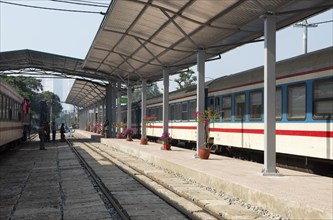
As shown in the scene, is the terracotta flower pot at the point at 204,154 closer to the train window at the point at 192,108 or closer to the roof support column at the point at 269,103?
the roof support column at the point at 269,103

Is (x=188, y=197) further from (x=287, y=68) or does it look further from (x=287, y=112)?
(x=287, y=68)

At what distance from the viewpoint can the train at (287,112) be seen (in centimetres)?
1089

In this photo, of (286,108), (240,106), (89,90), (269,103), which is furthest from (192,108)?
(89,90)

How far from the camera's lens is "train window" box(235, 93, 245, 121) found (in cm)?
1548

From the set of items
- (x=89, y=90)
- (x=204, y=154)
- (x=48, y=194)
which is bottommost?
Answer: (x=48, y=194)

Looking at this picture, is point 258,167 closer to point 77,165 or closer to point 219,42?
point 219,42

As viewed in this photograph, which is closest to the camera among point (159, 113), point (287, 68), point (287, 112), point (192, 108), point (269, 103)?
point (269, 103)

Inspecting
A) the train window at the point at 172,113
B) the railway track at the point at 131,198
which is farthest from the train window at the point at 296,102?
the train window at the point at 172,113

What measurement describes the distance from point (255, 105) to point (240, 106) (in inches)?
45.5

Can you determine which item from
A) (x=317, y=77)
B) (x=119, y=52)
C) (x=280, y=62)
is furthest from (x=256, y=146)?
(x=119, y=52)

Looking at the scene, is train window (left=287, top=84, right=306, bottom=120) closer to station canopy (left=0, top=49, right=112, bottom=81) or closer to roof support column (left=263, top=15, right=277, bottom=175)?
roof support column (left=263, top=15, right=277, bottom=175)

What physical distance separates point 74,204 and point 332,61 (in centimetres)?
702

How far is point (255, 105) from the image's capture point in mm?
14586

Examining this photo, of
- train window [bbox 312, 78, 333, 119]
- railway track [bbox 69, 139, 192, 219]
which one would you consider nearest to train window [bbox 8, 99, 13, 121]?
railway track [bbox 69, 139, 192, 219]
